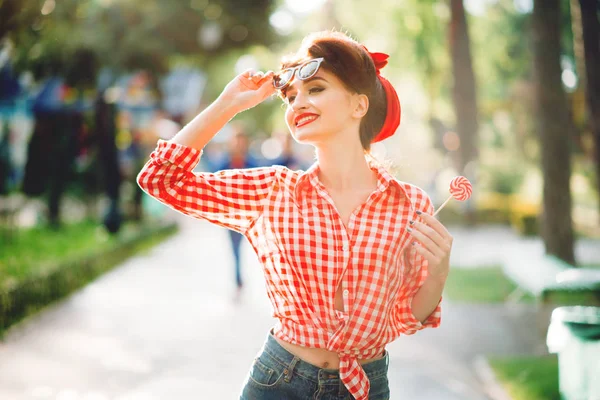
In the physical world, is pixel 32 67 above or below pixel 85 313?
above

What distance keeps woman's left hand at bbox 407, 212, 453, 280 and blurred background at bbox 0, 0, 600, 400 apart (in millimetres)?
639

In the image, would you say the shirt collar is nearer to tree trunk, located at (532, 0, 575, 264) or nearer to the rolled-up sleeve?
the rolled-up sleeve

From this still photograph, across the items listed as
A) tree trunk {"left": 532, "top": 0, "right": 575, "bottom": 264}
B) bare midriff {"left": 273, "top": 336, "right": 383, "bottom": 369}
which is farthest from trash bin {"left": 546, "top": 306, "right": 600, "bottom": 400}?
tree trunk {"left": 532, "top": 0, "right": 575, "bottom": 264}

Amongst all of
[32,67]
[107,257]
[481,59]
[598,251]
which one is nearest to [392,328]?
[107,257]

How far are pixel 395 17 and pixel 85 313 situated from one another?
17412mm

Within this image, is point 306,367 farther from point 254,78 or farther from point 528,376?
point 528,376

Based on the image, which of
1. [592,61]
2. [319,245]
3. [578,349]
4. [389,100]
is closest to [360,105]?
[389,100]

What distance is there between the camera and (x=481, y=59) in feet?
116

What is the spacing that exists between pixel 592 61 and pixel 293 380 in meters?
8.06

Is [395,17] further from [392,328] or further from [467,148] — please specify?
[392,328]

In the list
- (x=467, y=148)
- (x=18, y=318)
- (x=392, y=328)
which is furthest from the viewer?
(x=467, y=148)

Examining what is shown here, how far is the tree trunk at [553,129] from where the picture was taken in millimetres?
10016

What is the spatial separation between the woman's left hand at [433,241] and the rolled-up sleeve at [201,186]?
533mm

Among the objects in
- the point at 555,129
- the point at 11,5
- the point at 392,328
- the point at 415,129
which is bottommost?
the point at 392,328
